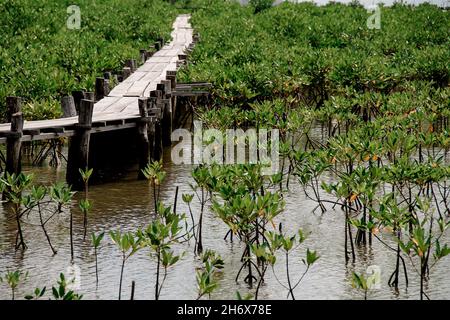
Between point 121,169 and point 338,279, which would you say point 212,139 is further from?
point 338,279

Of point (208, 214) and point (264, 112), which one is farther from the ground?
point (264, 112)

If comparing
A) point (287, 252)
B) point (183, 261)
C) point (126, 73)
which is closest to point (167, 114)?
point (126, 73)

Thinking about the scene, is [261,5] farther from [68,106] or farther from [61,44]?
[68,106]

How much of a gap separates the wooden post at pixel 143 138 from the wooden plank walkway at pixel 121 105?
0.54 feet

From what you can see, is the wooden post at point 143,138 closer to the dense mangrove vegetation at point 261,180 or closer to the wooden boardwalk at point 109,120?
the wooden boardwalk at point 109,120

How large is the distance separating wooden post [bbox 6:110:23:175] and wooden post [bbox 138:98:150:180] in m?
2.96

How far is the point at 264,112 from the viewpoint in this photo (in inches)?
767

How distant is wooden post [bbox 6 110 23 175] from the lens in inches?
596

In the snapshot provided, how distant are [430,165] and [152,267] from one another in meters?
4.55

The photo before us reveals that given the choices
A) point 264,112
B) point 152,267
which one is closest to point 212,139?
point 264,112

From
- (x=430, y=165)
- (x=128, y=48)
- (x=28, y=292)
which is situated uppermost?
(x=128, y=48)

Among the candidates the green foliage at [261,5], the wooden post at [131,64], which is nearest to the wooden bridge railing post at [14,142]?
the wooden post at [131,64]

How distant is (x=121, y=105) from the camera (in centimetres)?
1978
